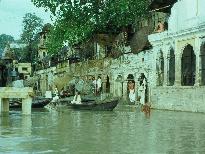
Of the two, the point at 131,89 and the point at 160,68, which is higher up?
the point at 160,68

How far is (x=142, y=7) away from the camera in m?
44.6

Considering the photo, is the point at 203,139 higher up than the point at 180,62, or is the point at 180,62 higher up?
the point at 180,62

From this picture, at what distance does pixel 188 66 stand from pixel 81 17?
14.1 meters

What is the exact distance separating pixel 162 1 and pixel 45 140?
26848 mm

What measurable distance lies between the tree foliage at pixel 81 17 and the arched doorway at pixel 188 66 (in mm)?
10375

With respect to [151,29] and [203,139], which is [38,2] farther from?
[203,139]

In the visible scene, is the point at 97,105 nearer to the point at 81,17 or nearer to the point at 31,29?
the point at 81,17

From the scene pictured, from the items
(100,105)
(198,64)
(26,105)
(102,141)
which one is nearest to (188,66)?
(198,64)

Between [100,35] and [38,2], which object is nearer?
[38,2]

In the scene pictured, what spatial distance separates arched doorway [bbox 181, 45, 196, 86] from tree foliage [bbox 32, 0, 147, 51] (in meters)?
10.4

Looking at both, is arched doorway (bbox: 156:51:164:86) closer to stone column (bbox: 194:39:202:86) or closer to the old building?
the old building

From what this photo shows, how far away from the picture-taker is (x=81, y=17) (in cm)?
4644

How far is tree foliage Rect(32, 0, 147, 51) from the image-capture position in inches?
1805

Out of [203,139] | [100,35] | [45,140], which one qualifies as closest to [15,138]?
[45,140]
